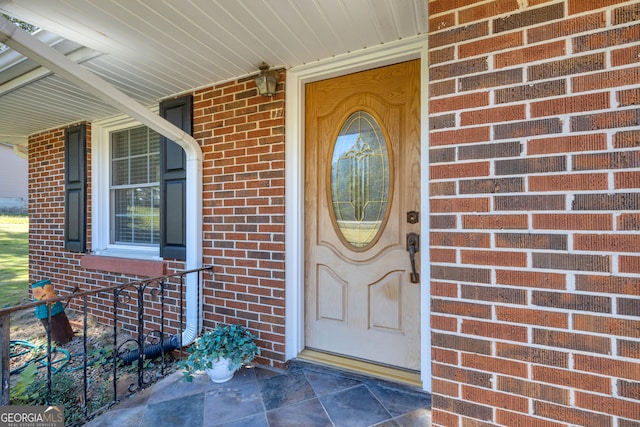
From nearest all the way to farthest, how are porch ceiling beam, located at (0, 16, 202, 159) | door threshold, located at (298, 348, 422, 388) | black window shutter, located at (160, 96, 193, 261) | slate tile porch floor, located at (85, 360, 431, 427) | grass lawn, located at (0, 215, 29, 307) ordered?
porch ceiling beam, located at (0, 16, 202, 159) < slate tile porch floor, located at (85, 360, 431, 427) < door threshold, located at (298, 348, 422, 388) < black window shutter, located at (160, 96, 193, 261) < grass lawn, located at (0, 215, 29, 307)

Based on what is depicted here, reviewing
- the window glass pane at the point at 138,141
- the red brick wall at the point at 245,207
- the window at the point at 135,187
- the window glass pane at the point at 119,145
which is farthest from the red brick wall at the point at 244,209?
the window glass pane at the point at 119,145

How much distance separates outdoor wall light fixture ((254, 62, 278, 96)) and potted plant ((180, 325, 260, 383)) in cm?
177

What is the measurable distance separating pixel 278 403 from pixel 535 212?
5.64 feet

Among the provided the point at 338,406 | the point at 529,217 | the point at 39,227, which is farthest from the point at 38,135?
the point at 529,217

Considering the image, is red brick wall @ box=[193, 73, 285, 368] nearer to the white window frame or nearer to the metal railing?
the metal railing

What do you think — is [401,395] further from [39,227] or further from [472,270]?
[39,227]

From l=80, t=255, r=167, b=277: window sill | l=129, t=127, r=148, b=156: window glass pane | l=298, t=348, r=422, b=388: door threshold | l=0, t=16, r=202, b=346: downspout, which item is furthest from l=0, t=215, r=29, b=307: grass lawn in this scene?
l=298, t=348, r=422, b=388: door threshold

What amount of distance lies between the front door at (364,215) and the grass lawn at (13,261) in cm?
466

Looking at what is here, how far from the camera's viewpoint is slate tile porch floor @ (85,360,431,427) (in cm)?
170

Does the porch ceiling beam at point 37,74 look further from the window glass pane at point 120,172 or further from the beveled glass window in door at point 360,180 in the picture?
the beveled glass window in door at point 360,180

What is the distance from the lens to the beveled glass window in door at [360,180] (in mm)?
2150

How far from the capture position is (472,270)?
115 cm

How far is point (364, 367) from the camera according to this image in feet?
6.93

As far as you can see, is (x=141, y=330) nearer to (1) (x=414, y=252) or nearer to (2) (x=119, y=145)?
(1) (x=414, y=252)
